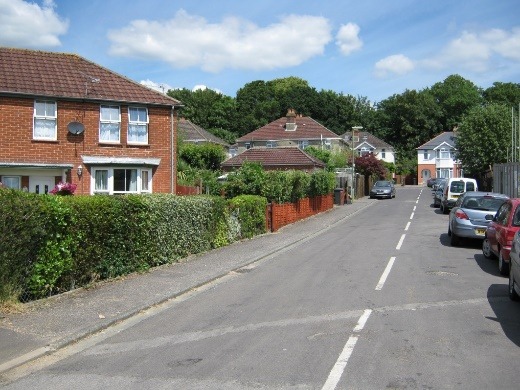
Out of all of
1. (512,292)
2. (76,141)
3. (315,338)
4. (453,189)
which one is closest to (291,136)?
(453,189)

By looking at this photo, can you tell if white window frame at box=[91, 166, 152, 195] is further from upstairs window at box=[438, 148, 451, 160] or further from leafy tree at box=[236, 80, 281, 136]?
upstairs window at box=[438, 148, 451, 160]

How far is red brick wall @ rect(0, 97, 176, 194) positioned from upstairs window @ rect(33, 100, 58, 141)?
19 cm

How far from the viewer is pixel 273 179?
77.4 feet

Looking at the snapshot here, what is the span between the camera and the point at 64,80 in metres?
26.0

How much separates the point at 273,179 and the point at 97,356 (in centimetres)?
1701

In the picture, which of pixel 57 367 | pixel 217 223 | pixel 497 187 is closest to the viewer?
pixel 57 367

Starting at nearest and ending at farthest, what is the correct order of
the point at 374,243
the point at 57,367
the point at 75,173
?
1. the point at 57,367
2. the point at 374,243
3. the point at 75,173

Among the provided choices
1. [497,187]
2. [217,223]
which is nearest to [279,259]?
[217,223]

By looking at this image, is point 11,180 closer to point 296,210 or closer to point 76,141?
point 76,141

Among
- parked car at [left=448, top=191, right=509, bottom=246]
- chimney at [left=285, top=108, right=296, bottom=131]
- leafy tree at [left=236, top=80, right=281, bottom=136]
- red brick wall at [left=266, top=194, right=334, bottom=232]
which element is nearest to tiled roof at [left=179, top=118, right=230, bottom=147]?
chimney at [left=285, top=108, right=296, bottom=131]

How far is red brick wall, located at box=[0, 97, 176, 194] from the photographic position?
2409cm

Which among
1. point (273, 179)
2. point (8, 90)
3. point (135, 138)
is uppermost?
point (8, 90)

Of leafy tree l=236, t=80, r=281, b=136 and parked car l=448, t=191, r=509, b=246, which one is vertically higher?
leafy tree l=236, t=80, r=281, b=136

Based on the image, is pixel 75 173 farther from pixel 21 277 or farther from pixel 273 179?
pixel 21 277
